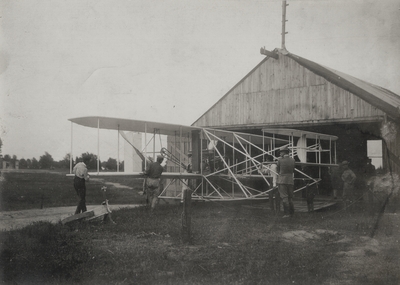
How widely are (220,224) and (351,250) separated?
370 centimetres

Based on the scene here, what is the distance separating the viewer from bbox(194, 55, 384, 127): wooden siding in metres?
14.3

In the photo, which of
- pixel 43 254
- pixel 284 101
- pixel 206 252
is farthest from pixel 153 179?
pixel 284 101

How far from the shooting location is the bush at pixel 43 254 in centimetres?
563

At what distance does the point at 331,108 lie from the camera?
14.6 meters

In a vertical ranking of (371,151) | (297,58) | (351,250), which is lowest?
(351,250)

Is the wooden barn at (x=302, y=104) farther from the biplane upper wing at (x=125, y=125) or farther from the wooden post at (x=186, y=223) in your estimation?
the wooden post at (x=186, y=223)

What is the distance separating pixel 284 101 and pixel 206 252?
34.5 ft

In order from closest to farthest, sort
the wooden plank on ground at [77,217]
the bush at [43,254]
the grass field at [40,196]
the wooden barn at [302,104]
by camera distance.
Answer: the bush at [43,254]
the wooden plank on ground at [77,217]
the wooden barn at [302,104]
the grass field at [40,196]

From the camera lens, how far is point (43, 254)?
6.54 m

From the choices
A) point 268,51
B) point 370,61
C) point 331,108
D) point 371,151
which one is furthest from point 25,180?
point 371,151

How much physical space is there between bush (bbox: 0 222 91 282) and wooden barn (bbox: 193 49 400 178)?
10.6m

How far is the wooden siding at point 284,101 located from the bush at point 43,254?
34.5 ft

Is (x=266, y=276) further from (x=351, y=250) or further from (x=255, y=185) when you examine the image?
(x=255, y=185)

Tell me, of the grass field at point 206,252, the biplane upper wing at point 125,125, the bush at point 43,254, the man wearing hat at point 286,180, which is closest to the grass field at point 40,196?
the biplane upper wing at point 125,125
